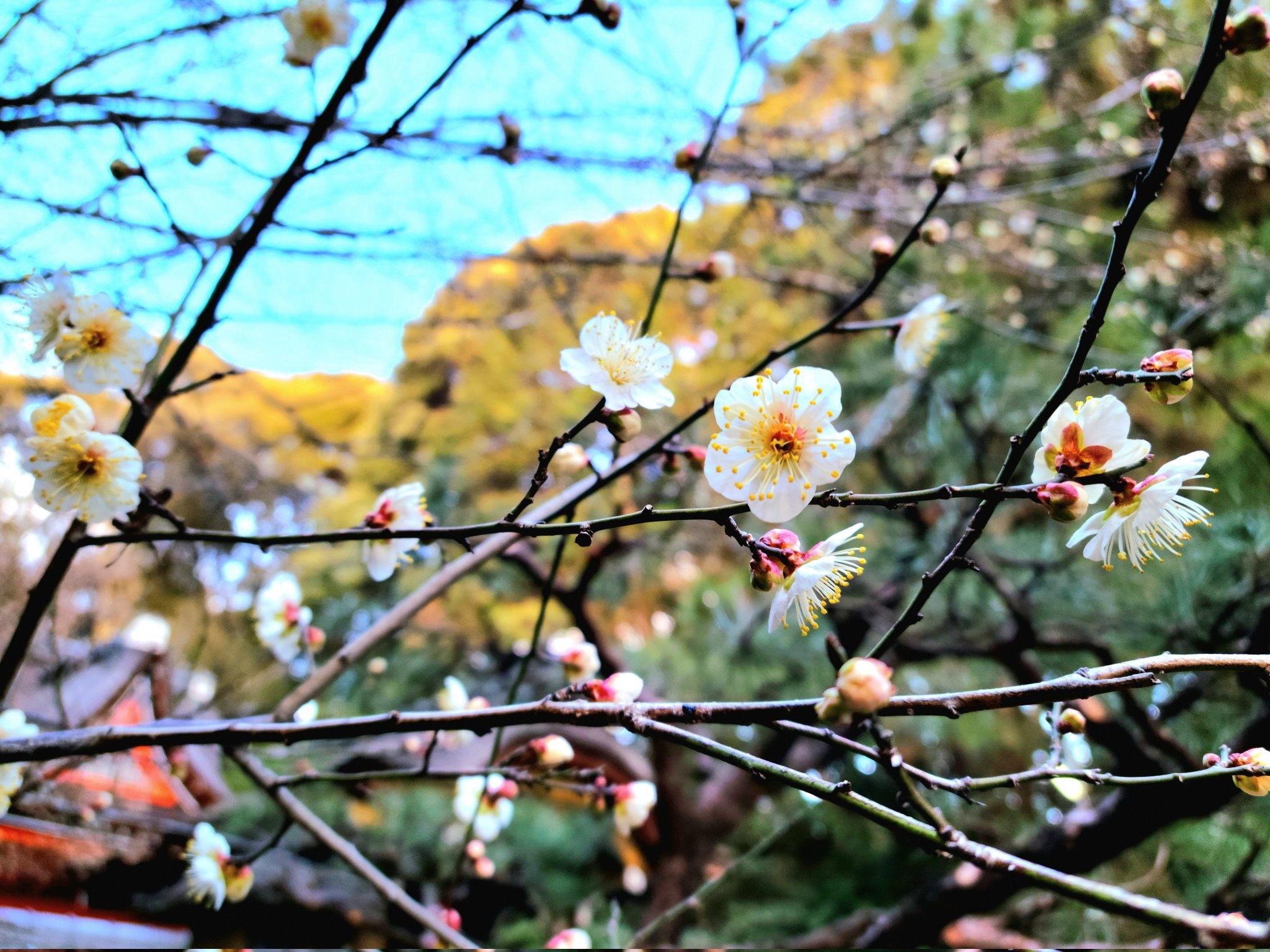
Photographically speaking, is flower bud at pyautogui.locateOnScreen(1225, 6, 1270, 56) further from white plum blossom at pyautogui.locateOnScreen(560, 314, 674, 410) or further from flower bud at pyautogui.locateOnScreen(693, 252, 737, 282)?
flower bud at pyautogui.locateOnScreen(693, 252, 737, 282)

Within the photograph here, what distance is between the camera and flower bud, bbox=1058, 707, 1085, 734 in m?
0.57

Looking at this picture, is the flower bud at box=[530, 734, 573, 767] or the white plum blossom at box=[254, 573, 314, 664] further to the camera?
the white plum blossom at box=[254, 573, 314, 664]

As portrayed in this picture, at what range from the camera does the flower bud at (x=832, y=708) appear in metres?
0.35

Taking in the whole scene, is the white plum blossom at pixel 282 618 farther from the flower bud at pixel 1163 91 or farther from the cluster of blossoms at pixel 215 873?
the flower bud at pixel 1163 91

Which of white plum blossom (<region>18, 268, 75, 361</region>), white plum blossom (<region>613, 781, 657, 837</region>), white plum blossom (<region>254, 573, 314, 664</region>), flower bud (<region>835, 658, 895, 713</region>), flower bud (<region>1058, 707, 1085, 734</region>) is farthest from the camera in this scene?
white plum blossom (<region>254, 573, 314, 664</region>)

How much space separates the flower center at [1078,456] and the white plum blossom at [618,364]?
24 centimetres

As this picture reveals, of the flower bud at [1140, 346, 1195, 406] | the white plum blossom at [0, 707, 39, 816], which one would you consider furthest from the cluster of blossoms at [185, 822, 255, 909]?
the flower bud at [1140, 346, 1195, 406]

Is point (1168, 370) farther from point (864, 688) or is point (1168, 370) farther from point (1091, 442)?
point (864, 688)

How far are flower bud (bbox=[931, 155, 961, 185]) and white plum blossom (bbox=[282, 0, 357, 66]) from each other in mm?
564

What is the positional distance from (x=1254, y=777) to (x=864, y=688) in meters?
0.26

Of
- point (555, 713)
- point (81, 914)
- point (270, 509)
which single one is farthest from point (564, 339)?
point (555, 713)

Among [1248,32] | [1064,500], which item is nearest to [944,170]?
[1248,32]

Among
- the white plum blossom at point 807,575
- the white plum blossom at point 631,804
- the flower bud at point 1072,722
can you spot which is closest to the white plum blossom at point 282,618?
the white plum blossom at point 631,804

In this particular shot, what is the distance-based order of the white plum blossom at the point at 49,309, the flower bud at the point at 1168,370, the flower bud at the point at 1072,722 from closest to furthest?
the flower bud at the point at 1168,370, the flower bud at the point at 1072,722, the white plum blossom at the point at 49,309
